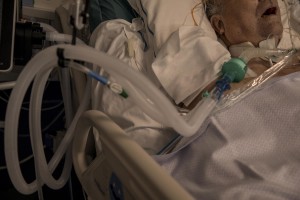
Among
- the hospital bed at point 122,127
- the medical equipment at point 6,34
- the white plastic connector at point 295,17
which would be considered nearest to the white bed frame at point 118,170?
the hospital bed at point 122,127

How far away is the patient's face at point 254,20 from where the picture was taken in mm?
1487

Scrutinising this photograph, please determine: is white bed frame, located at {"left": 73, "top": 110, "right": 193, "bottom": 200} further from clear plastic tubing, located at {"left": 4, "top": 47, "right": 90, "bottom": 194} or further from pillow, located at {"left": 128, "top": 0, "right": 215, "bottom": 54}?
pillow, located at {"left": 128, "top": 0, "right": 215, "bottom": 54}

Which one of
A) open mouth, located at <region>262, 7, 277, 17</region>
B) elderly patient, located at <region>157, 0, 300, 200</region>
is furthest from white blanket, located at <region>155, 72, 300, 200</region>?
open mouth, located at <region>262, 7, 277, 17</region>

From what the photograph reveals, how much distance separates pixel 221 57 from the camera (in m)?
1.24

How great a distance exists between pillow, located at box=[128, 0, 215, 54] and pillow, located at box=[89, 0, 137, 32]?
0.18 feet

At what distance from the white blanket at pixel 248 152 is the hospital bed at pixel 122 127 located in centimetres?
1

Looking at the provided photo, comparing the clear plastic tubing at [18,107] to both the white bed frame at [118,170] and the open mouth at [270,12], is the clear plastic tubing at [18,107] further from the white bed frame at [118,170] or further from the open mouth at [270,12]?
the open mouth at [270,12]

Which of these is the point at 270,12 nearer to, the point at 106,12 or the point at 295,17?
the point at 295,17

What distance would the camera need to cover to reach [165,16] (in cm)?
142

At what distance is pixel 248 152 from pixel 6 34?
0.84 meters

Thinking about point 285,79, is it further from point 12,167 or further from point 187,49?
point 12,167

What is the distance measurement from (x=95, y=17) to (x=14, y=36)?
0.61 meters

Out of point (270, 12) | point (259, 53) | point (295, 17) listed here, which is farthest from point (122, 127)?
point (295, 17)

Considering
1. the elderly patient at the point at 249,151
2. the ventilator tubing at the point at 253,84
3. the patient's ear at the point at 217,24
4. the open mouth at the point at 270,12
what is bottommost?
the elderly patient at the point at 249,151
